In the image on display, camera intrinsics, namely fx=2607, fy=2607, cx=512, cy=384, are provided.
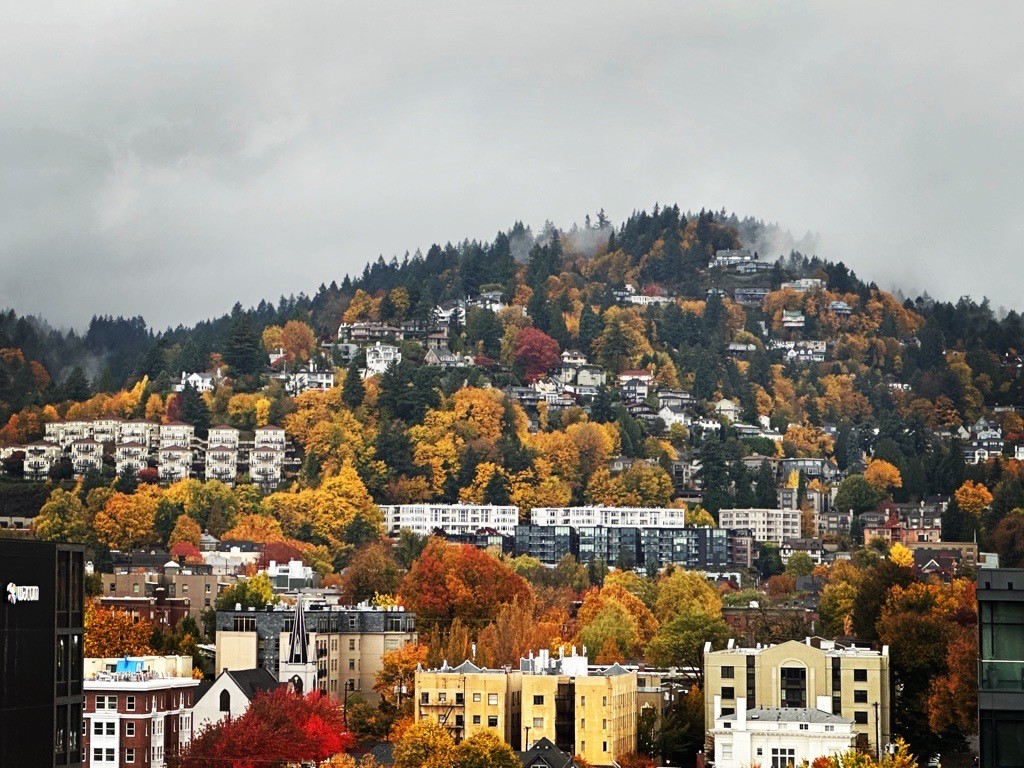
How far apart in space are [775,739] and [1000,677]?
1982 inches

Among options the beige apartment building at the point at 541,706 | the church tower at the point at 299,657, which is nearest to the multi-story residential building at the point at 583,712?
the beige apartment building at the point at 541,706

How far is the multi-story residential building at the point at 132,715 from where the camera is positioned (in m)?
95.1

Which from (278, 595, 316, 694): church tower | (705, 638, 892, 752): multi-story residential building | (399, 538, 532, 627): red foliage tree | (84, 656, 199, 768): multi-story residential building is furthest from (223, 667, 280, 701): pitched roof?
(399, 538, 532, 627): red foliage tree

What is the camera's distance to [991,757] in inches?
1779

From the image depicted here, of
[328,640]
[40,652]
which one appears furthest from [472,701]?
[40,652]

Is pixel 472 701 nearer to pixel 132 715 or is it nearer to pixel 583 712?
pixel 583 712

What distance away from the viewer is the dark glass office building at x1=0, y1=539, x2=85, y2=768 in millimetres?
48906

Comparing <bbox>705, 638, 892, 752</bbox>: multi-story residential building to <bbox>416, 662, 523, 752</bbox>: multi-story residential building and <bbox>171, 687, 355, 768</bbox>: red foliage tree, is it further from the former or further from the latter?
<bbox>171, 687, 355, 768</bbox>: red foliage tree

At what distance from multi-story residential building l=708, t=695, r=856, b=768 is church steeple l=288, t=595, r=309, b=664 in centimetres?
3049

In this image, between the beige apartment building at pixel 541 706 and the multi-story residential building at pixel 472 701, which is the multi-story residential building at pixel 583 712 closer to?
the beige apartment building at pixel 541 706

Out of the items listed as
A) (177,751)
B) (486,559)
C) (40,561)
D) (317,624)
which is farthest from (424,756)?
(486,559)

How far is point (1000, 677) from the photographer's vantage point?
45.3m

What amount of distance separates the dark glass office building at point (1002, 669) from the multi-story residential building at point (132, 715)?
179 feet

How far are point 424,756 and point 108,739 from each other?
11.6 m
